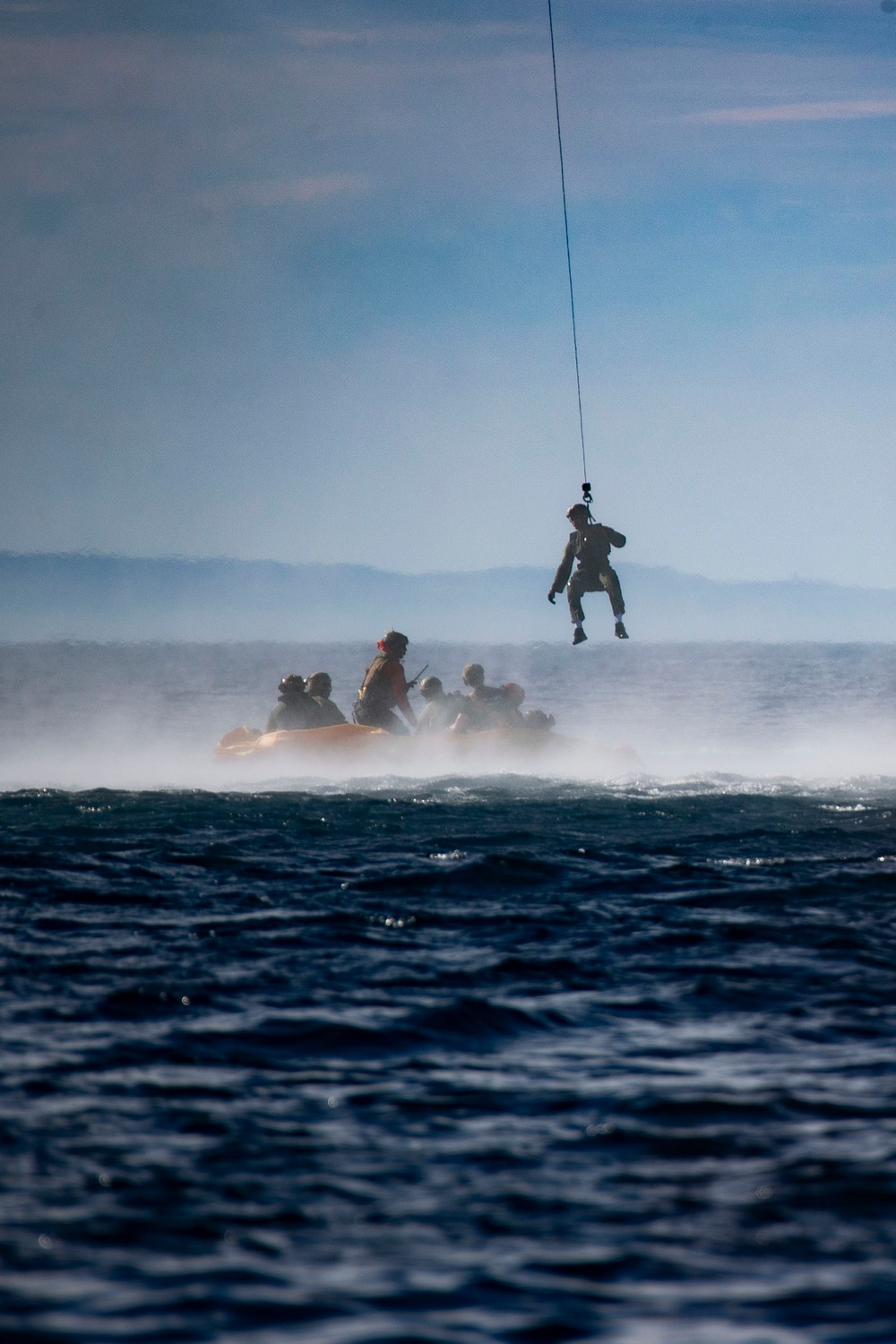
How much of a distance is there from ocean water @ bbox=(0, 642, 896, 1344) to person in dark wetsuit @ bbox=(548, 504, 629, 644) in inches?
247

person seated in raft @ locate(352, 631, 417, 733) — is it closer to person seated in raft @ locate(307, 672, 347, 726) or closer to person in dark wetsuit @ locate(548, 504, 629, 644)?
person seated in raft @ locate(307, 672, 347, 726)

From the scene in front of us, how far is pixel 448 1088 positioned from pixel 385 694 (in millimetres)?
17135

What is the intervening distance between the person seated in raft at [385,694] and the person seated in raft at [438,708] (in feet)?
0.75

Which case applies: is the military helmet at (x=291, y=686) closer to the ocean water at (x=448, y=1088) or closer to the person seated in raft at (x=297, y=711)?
the person seated in raft at (x=297, y=711)

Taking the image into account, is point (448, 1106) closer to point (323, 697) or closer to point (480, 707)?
point (480, 707)

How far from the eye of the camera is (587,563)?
20.8 metres

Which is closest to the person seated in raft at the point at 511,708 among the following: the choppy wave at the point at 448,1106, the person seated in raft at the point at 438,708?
the person seated in raft at the point at 438,708

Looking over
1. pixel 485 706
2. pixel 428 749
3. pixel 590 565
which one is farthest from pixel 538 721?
pixel 590 565

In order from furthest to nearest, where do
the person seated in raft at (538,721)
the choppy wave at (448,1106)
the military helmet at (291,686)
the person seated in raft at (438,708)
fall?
the military helmet at (291,686) → the person seated in raft at (538,721) → the person seated in raft at (438,708) → the choppy wave at (448,1106)

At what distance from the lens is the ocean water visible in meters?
4.45

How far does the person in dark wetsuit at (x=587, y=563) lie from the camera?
20.6m

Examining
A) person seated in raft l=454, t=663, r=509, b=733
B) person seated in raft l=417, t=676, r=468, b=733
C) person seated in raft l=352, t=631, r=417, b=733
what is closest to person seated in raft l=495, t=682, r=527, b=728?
person seated in raft l=454, t=663, r=509, b=733

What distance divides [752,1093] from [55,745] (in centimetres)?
2954

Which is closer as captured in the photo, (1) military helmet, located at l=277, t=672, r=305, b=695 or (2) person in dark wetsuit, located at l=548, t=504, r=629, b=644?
(2) person in dark wetsuit, located at l=548, t=504, r=629, b=644
